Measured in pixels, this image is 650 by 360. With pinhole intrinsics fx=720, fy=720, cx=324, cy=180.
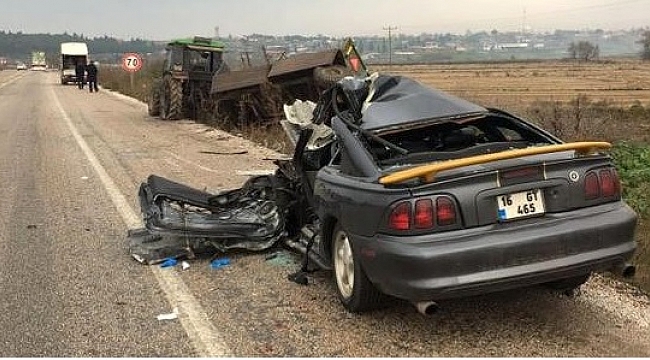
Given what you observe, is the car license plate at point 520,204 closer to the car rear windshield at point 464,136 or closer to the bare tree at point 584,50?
the car rear windshield at point 464,136

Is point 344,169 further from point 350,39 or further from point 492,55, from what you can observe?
point 492,55

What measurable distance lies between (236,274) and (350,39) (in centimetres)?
1020

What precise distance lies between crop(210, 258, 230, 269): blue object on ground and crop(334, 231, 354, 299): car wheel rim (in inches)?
54.8

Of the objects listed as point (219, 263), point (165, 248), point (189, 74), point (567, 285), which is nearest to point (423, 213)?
point (567, 285)

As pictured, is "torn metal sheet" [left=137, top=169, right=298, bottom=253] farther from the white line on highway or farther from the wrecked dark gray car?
the wrecked dark gray car

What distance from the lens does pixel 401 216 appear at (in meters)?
3.88

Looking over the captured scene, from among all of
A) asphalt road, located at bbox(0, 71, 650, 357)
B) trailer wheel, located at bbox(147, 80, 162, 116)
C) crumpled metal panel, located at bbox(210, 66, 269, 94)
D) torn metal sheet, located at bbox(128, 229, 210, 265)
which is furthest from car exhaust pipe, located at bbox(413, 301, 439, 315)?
trailer wheel, located at bbox(147, 80, 162, 116)

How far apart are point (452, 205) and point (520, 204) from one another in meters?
0.41

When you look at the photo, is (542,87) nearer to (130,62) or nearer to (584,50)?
(130,62)

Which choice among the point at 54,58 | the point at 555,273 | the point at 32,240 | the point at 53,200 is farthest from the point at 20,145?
the point at 54,58

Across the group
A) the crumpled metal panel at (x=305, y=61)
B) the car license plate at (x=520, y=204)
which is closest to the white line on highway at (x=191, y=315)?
the car license plate at (x=520, y=204)

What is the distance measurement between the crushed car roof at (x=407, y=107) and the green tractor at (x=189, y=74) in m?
15.7

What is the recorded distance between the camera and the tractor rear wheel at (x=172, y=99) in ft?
66.8

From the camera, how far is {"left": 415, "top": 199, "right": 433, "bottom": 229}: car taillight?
152 inches
